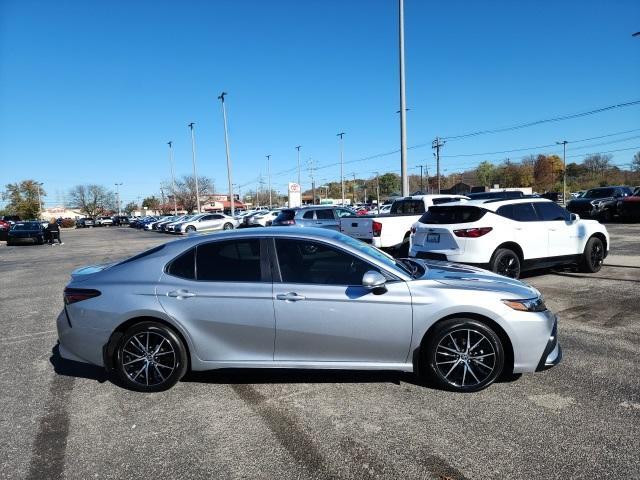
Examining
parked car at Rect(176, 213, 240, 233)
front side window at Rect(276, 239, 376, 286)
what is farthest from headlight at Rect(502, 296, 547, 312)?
parked car at Rect(176, 213, 240, 233)

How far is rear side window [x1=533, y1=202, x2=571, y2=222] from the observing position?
877 centimetres

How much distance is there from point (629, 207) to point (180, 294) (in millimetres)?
25318

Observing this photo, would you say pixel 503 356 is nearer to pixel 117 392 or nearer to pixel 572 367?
pixel 572 367

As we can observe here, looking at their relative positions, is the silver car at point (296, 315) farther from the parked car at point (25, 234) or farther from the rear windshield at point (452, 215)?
the parked car at point (25, 234)

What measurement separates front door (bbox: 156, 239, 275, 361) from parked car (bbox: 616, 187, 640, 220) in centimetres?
2463

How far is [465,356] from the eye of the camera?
157 inches

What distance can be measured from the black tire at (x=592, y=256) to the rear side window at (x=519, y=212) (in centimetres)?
163

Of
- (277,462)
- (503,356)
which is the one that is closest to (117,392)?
(277,462)

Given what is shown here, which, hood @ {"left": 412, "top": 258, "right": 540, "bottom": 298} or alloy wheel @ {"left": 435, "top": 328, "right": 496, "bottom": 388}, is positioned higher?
hood @ {"left": 412, "top": 258, "right": 540, "bottom": 298}

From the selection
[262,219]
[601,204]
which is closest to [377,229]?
[601,204]

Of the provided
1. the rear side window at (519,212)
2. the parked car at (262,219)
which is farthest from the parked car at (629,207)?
the parked car at (262,219)

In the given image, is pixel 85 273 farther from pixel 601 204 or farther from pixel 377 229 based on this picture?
pixel 601 204

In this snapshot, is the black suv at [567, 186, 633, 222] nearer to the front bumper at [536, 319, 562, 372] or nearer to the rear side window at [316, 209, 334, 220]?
the rear side window at [316, 209, 334, 220]

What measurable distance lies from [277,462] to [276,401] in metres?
0.92
